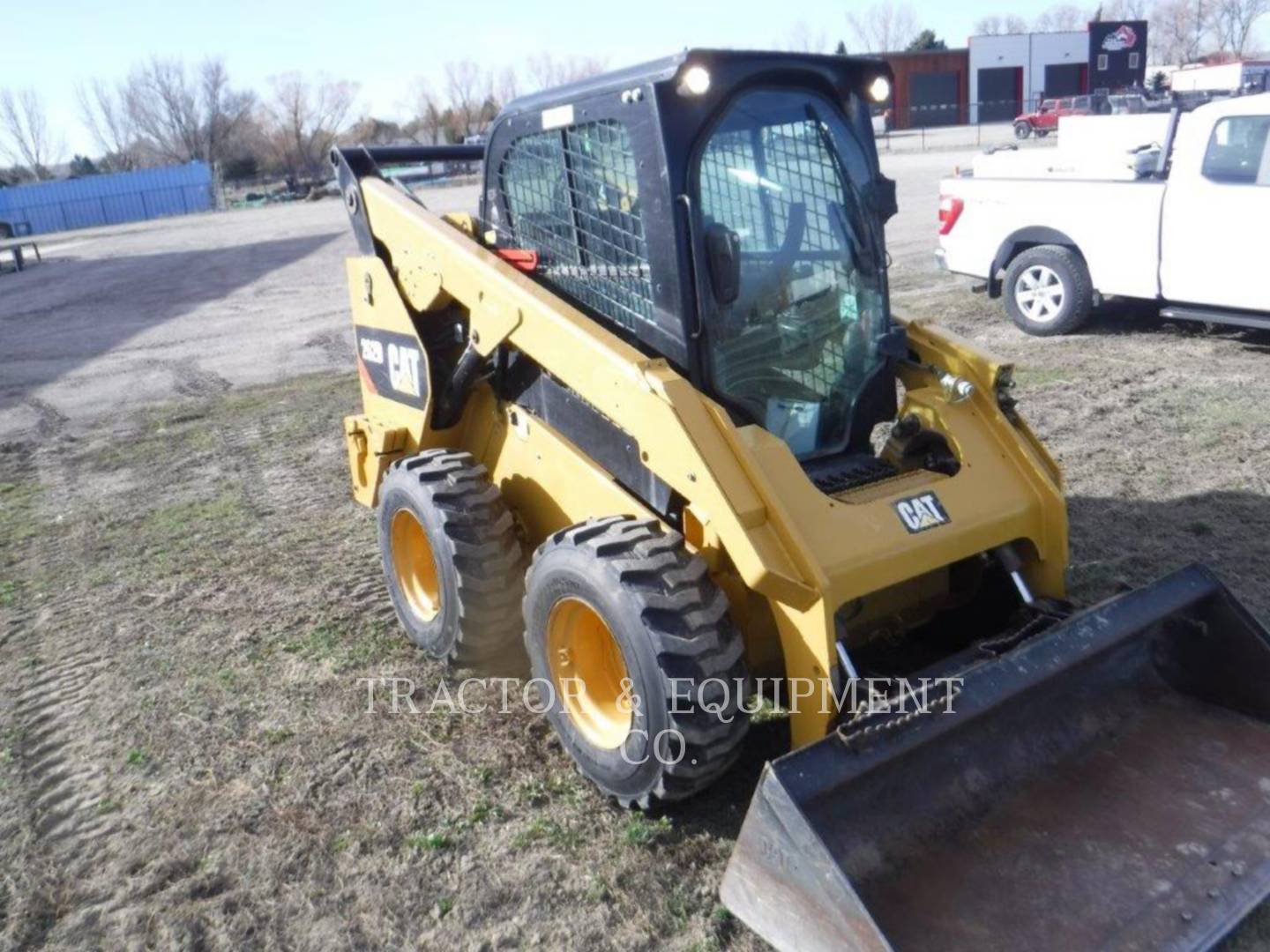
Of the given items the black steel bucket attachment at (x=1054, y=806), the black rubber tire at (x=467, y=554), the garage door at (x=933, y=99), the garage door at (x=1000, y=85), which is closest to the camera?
the black steel bucket attachment at (x=1054, y=806)

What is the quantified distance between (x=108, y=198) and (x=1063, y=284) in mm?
50998

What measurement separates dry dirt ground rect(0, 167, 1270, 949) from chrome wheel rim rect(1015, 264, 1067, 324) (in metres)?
0.28

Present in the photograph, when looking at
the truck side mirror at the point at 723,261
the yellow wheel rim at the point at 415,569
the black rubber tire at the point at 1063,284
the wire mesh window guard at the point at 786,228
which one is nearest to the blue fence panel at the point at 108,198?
the black rubber tire at the point at 1063,284

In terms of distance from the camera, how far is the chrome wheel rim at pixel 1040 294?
30.6ft

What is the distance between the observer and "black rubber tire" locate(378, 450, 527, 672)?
387cm

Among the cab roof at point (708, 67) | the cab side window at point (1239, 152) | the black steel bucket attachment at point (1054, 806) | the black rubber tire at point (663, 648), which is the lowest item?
the black steel bucket attachment at point (1054, 806)

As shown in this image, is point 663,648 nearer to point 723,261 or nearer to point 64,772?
point 723,261

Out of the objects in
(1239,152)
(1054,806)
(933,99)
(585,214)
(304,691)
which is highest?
(585,214)

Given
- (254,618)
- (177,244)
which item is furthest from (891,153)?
(254,618)

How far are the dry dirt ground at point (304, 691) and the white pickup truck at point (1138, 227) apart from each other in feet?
1.42

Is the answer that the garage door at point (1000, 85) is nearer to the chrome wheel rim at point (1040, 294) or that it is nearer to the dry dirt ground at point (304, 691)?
the chrome wheel rim at point (1040, 294)

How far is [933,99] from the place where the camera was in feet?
191

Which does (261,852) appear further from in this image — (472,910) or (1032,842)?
(1032,842)

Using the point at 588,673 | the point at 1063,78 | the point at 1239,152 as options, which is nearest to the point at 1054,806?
the point at 588,673
